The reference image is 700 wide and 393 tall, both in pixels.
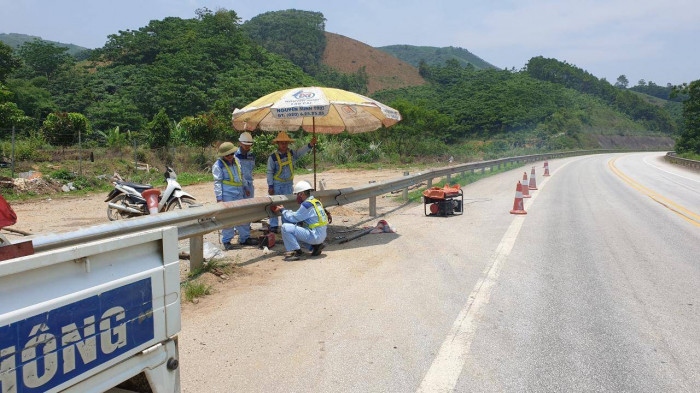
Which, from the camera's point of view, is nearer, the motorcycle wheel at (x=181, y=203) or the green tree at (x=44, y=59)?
the motorcycle wheel at (x=181, y=203)

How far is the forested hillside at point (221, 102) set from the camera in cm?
3061

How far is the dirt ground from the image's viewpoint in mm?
6375

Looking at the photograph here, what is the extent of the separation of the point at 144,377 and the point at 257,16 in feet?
537

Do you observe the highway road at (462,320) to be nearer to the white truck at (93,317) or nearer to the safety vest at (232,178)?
the white truck at (93,317)

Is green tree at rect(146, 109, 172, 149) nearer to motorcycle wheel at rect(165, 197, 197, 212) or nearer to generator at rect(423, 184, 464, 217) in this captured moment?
motorcycle wheel at rect(165, 197, 197, 212)

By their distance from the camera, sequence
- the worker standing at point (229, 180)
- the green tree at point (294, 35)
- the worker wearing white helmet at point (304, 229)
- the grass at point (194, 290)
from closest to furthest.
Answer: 1. the grass at point (194, 290)
2. the worker wearing white helmet at point (304, 229)
3. the worker standing at point (229, 180)
4. the green tree at point (294, 35)

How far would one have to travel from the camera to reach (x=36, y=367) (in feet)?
6.07

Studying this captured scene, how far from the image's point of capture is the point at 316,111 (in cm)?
802

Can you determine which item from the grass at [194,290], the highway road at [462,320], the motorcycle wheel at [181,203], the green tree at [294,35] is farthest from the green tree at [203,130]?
the green tree at [294,35]

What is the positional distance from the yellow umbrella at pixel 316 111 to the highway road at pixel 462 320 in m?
2.26

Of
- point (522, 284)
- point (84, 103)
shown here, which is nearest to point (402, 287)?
point (522, 284)

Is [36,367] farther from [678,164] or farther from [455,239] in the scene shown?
[678,164]

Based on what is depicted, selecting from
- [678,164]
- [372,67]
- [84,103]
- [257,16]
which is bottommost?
[678,164]

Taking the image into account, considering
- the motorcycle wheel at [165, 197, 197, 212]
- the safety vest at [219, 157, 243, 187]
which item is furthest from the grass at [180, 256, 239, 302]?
the motorcycle wheel at [165, 197, 197, 212]
